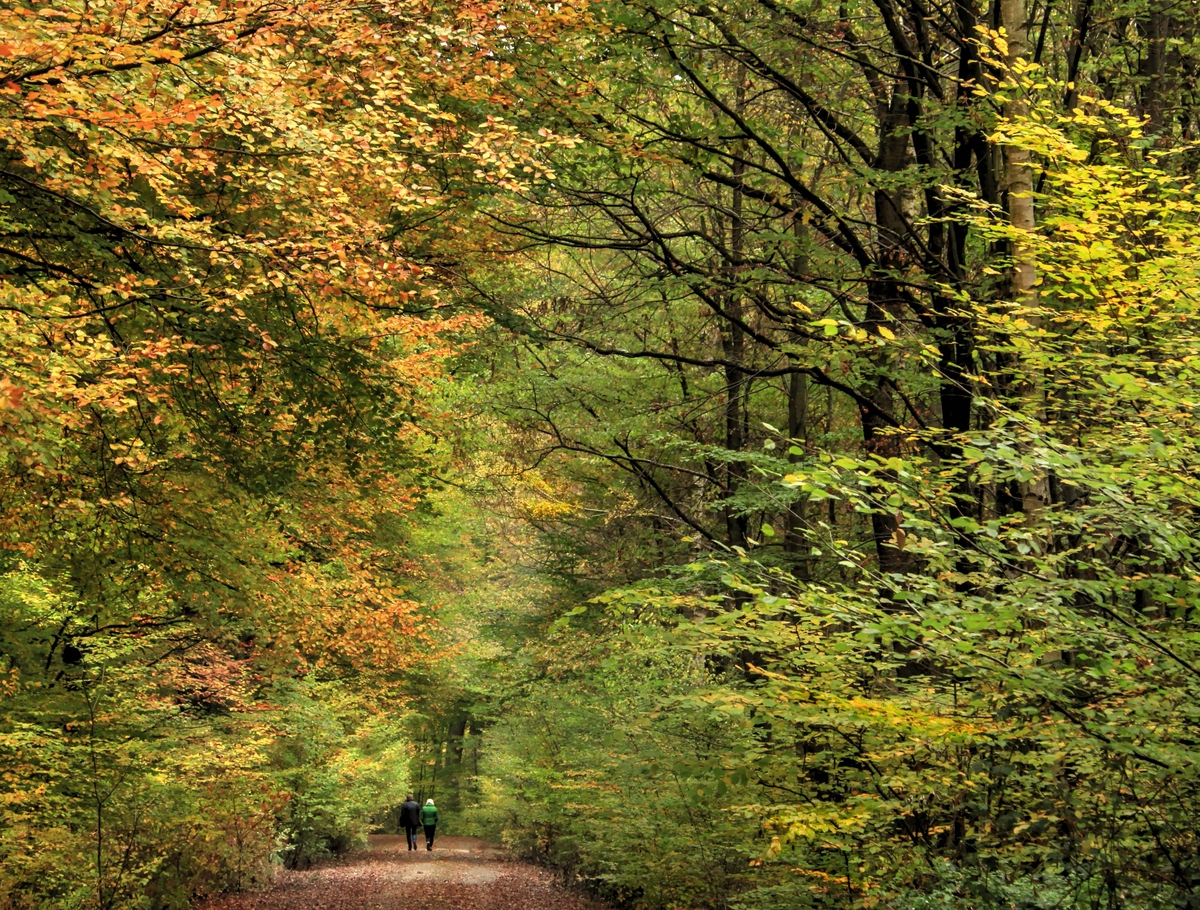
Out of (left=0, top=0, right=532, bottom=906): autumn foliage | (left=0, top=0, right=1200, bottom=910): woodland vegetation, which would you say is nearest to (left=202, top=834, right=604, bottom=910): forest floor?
(left=0, top=0, right=1200, bottom=910): woodland vegetation

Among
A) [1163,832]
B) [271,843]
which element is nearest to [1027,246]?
[1163,832]

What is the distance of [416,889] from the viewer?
17.1 metres

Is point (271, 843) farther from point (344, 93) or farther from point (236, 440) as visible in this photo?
point (344, 93)

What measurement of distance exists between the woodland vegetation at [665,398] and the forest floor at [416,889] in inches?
45.4

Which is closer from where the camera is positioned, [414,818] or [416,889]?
[416,889]

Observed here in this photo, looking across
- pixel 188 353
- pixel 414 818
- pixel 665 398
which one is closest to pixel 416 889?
pixel 665 398

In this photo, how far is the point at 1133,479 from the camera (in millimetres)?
4301

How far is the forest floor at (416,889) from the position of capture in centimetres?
1520

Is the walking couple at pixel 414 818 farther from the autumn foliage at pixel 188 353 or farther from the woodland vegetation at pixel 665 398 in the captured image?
the autumn foliage at pixel 188 353

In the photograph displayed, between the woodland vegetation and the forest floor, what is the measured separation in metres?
1.15

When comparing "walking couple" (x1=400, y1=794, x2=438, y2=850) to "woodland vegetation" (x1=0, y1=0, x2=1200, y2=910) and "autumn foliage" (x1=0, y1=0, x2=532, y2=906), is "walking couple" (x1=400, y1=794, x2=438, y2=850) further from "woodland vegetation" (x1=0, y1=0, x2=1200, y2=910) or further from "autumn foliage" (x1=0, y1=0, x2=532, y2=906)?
"autumn foliage" (x1=0, y1=0, x2=532, y2=906)

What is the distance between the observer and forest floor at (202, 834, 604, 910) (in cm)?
1520

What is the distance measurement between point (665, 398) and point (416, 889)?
9588mm

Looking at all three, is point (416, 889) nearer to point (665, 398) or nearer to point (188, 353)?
point (665, 398)
